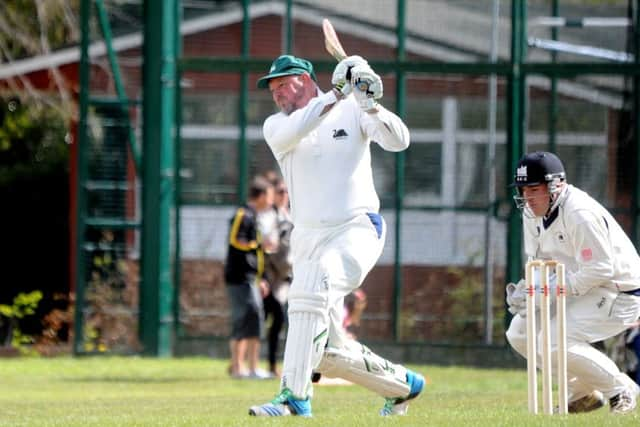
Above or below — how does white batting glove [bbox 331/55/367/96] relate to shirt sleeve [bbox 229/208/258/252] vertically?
above

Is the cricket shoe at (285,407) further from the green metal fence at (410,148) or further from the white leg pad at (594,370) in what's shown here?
the green metal fence at (410,148)

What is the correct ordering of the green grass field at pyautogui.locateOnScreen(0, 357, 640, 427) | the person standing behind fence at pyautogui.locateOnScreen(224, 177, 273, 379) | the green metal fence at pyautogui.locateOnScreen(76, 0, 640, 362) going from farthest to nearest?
1. the green metal fence at pyautogui.locateOnScreen(76, 0, 640, 362)
2. the person standing behind fence at pyautogui.locateOnScreen(224, 177, 273, 379)
3. the green grass field at pyautogui.locateOnScreen(0, 357, 640, 427)

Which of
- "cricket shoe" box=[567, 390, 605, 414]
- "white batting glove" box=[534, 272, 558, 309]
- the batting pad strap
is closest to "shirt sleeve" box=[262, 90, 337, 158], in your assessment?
the batting pad strap

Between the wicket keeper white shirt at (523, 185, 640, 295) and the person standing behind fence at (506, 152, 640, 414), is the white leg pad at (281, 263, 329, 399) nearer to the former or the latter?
the person standing behind fence at (506, 152, 640, 414)

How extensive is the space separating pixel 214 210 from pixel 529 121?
364 centimetres

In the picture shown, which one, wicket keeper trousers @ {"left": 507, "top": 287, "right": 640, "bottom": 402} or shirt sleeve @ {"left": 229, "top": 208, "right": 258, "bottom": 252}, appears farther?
shirt sleeve @ {"left": 229, "top": 208, "right": 258, "bottom": 252}

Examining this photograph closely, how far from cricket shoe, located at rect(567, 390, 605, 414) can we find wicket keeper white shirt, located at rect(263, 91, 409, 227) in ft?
6.28

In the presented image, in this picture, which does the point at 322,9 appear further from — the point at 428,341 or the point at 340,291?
the point at 340,291

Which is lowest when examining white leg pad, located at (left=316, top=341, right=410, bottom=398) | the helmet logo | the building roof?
white leg pad, located at (left=316, top=341, right=410, bottom=398)

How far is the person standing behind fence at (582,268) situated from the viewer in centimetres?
973

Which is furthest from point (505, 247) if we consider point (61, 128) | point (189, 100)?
point (61, 128)

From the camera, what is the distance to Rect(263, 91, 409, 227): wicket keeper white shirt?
9695mm

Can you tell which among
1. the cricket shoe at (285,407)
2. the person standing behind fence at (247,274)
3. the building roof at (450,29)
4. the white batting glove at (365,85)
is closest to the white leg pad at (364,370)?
the cricket shoe at (285,407)

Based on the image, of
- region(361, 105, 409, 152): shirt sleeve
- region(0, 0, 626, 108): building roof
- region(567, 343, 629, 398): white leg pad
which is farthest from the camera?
region(0, 0, 626, 108): building roof
